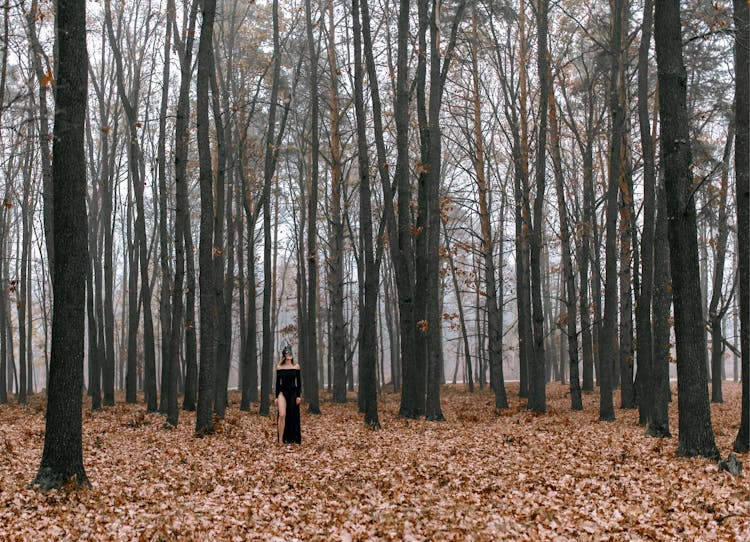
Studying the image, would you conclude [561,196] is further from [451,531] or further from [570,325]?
[451,531]

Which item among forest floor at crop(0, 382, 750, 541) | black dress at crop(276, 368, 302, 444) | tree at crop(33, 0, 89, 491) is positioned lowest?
forest floor at crop(0, 382, 750, 541)

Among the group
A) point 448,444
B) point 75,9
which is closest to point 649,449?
point 448,444

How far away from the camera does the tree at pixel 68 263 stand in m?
7.77

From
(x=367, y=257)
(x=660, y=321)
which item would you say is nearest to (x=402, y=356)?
(x=367, y=257)

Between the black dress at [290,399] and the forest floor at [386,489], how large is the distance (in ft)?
1.22

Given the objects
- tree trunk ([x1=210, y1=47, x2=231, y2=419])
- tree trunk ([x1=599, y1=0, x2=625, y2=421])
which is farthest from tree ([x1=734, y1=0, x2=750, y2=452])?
tree trunk ([x1=210, y1=47, x2=231, y2=419])

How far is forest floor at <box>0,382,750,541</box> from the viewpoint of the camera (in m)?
6.04

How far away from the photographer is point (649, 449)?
10398 millimetres

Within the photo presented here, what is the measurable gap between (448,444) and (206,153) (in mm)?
7099

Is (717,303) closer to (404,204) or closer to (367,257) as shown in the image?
(404,204)

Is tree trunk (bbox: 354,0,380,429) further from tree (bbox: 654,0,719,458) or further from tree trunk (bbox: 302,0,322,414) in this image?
tree (bbox: 654,0,719,458)

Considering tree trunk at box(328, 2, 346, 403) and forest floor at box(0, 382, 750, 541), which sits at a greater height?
tree trunk at box(328, 2, 346, 403)

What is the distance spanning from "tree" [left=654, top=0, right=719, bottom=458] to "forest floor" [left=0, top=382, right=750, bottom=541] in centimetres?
57

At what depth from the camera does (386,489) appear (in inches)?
306
